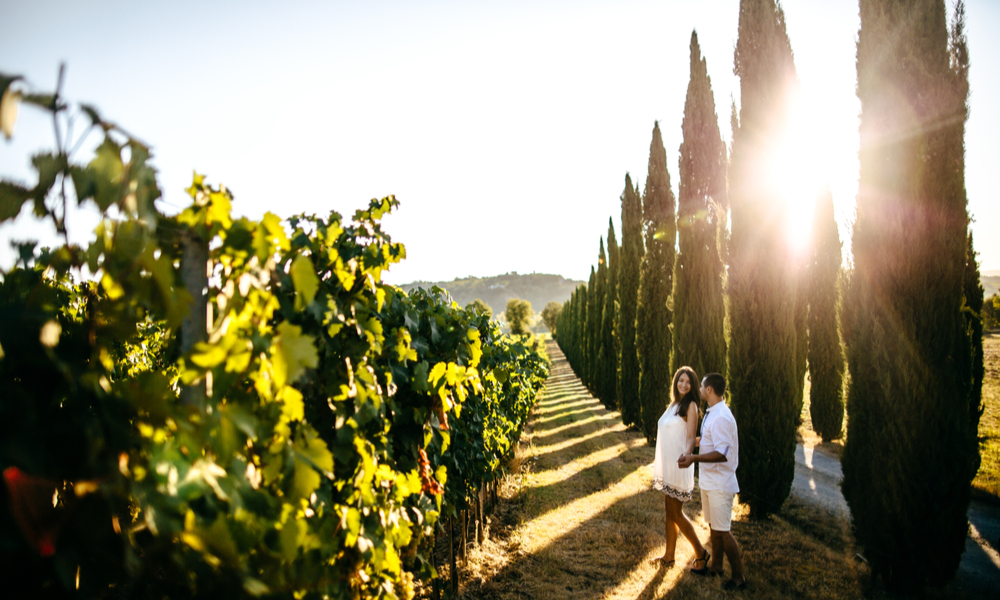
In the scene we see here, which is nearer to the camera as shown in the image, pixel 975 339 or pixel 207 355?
pixel 207 355

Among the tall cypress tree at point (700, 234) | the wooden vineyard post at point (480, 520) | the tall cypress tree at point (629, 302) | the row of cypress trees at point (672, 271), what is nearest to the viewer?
the wooden vineyard post at point (480, 520)

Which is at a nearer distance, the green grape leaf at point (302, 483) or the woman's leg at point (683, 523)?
the green grape leaf at point (302, 483)

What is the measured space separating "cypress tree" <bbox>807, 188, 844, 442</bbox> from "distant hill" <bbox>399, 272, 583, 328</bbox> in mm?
153165

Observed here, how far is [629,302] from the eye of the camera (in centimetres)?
1412

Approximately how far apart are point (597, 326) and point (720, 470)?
51.9 ft

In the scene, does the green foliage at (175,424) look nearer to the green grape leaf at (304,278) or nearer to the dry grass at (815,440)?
the green grape leaf at (304,278)

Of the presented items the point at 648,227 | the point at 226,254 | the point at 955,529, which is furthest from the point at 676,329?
the point at 226,254

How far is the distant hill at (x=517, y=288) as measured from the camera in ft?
573

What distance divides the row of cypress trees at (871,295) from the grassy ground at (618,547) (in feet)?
1.64

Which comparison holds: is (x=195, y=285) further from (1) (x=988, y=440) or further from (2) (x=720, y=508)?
(1) (x=988, y=440)

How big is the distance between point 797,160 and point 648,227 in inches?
224

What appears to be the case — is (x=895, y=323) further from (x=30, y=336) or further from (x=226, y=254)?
(x=30, y=336)

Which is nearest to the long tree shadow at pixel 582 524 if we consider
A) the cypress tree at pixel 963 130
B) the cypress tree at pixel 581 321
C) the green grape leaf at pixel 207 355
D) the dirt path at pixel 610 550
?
the dirt path at pixel 610 550

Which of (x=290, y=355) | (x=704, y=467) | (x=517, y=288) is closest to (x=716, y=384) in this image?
(x=704, y=467)
